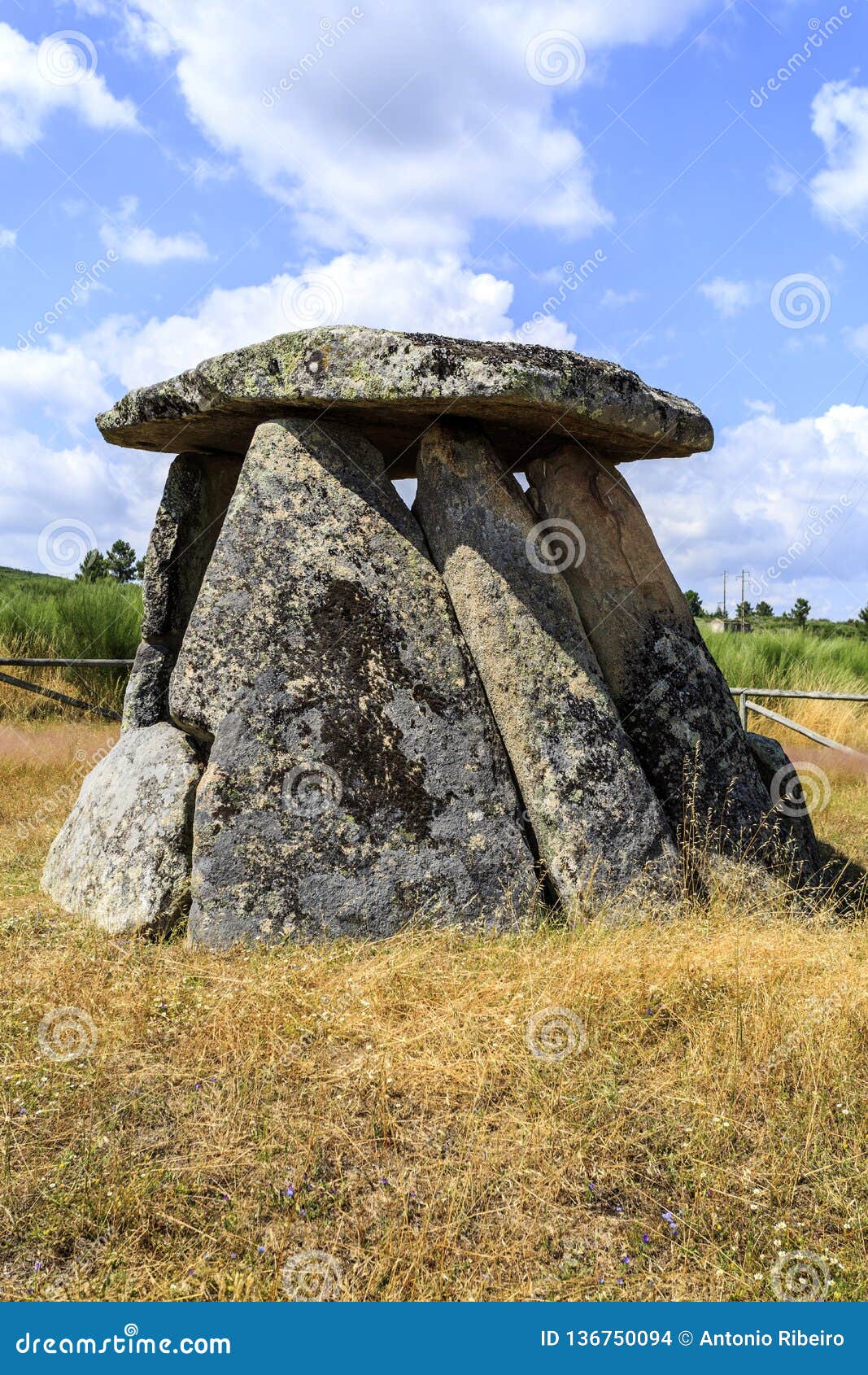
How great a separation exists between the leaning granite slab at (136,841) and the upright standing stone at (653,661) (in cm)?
262

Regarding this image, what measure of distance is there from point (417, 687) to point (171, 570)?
234cm

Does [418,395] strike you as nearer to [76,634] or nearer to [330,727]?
[330,727]

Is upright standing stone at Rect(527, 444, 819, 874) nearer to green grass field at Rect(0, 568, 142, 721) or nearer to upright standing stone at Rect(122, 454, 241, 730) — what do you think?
upright standing stone at Rect(122, 454, 241, 730)

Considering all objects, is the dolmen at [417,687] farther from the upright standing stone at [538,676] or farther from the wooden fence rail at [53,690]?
the wooden fence rail at [53,690]

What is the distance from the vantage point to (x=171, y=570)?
271 inches

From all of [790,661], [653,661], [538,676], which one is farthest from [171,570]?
[790,661]

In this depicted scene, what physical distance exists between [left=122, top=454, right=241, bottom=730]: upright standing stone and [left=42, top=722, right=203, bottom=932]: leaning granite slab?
0.58 meters

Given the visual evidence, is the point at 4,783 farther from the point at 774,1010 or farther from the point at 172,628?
the point at 774,1010

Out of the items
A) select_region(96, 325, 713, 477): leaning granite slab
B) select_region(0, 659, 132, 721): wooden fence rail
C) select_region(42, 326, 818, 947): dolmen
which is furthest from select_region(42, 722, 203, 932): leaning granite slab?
select_region(0, 659, 132, 721): wooden fence rail

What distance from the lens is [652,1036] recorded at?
4.10 meters

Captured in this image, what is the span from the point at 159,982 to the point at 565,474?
12.5 ft

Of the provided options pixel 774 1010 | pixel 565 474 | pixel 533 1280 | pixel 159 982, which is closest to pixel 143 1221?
pixel 533 1280

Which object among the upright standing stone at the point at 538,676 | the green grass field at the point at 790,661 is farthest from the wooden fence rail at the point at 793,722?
the upright standing stone at the point at 538,676

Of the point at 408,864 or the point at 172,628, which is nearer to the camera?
the point at 408,864
